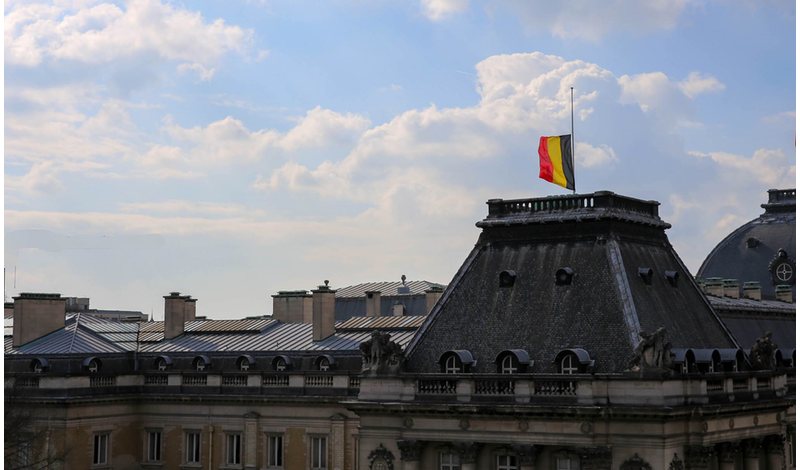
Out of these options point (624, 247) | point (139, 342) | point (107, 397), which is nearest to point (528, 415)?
point (624, 247)

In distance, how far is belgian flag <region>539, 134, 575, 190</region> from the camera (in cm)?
7431

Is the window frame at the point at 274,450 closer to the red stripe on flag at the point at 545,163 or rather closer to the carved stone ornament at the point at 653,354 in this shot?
the red stripe on flag at the point at 545,163

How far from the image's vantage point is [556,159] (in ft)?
244

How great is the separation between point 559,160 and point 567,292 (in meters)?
7.56

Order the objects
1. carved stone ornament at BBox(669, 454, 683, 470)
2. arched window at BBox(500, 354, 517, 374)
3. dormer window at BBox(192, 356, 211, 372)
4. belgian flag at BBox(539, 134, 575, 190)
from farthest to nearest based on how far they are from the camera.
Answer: dormer window at BBox(192, 356, 211, 372) → belgian flag at BBox(539, 134, 575, 190) → arched window at BBox(500, 354, 517, 374) → carved stone ornament at BBox(669, 454, 683, 470)

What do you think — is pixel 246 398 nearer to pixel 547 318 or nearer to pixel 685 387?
pixel 547 318

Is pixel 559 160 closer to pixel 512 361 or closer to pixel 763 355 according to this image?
pixel 512 361

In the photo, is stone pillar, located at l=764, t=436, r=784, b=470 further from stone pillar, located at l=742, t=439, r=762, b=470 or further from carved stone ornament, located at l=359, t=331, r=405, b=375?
carved stone ornament, located at l=359, t=331, r=405, b=375

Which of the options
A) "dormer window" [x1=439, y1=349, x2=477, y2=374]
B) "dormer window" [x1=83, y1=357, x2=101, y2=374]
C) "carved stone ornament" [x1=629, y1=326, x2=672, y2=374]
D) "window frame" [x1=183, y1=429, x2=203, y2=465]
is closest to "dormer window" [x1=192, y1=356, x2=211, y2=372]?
"window frame" [x1=183, y1=429, x2=203, y2=465]

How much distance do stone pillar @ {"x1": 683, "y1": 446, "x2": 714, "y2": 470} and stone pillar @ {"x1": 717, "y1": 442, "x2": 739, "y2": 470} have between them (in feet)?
7.16

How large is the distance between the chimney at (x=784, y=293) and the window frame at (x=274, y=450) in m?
37.0

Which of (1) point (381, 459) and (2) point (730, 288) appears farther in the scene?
(2) point (730, 288)

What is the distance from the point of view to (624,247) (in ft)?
234

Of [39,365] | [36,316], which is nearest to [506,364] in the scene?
[39,365]
